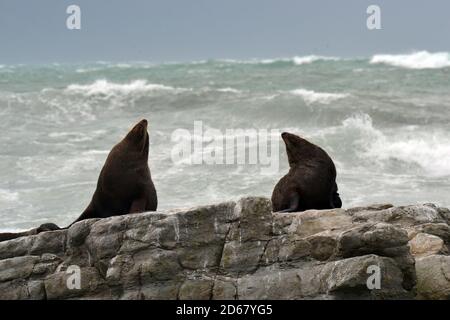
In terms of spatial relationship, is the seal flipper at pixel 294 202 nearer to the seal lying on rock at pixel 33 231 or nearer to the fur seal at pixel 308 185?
the fur seal at pixel 308 185

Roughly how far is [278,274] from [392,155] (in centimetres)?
1384

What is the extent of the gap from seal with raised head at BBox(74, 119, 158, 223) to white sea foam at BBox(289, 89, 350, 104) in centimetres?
1980

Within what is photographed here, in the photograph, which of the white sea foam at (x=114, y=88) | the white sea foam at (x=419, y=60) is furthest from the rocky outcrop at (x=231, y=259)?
the white sea foam at (x=419, y=60)

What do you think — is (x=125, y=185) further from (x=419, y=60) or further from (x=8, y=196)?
(x=419, y=60)

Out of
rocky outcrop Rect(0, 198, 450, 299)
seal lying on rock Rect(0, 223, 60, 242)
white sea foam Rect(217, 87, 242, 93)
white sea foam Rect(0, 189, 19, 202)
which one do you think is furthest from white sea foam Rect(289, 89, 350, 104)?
rocky outcrop Rect(0, 198, 450, 299)

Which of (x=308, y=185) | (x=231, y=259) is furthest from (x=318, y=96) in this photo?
(x=231, y=259)

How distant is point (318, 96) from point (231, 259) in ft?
75.1

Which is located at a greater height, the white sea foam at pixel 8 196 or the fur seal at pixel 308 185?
the fur seal at pixel 308 185

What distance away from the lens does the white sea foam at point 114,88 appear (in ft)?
109

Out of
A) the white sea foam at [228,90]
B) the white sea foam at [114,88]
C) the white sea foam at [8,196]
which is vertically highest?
the white sea foam at [114,88]

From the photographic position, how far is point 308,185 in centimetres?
849

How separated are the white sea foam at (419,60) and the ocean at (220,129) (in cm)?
411

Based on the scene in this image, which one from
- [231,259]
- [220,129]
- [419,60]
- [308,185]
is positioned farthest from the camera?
[419,60]
